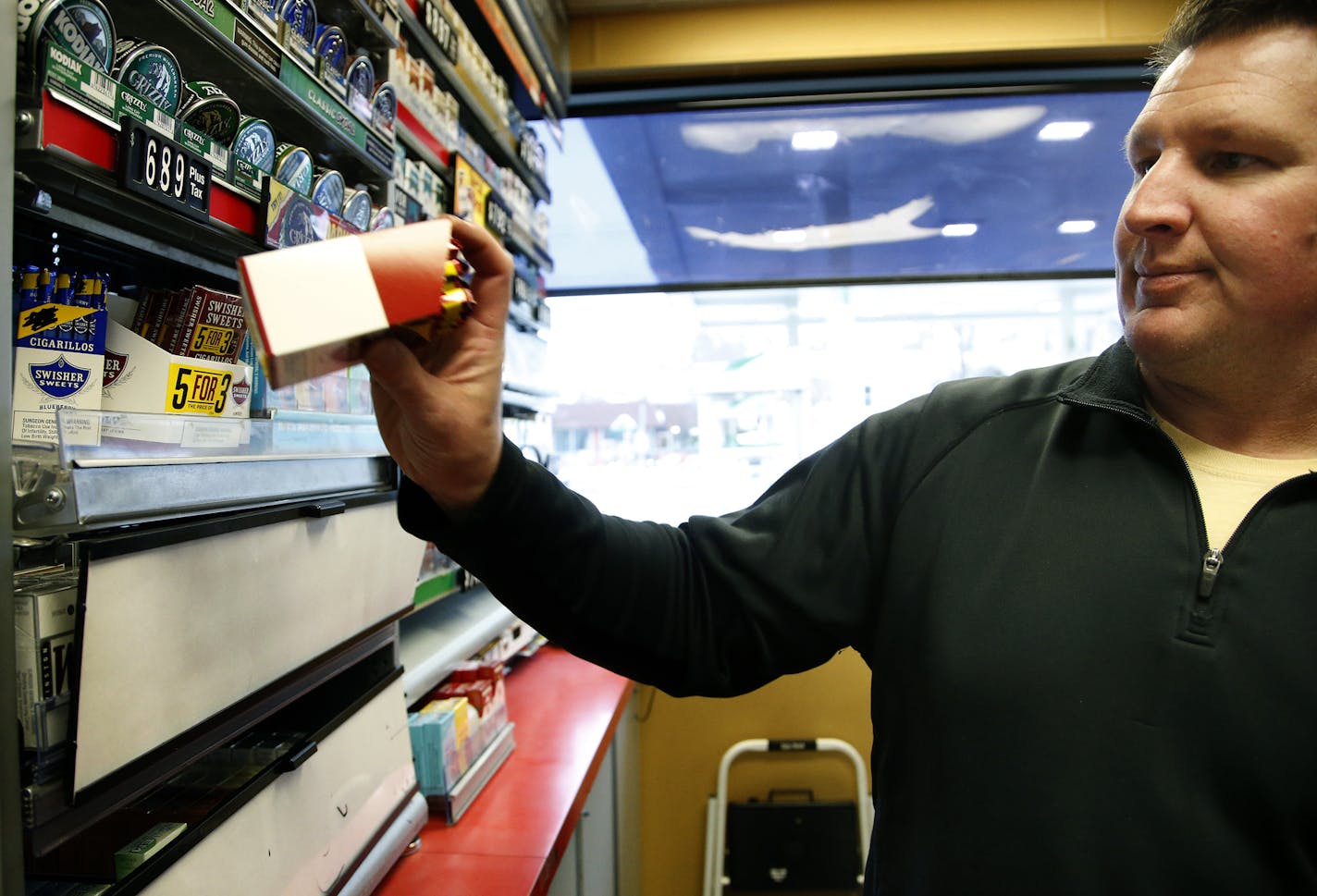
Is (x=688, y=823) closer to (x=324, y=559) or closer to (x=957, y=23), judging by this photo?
(x=324, y=559)

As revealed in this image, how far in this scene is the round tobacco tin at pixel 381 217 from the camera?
4.35ft

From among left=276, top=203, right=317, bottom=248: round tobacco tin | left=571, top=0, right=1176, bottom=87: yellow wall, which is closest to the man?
left=276, top=203, right=317, bottom=248: round tobacco tin

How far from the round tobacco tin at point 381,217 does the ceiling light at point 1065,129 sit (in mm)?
2785

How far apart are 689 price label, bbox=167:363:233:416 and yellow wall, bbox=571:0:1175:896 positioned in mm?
2498

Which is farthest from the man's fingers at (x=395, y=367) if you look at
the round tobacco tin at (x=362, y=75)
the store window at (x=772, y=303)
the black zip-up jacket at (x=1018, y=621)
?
the store window at (x=772, y=303)

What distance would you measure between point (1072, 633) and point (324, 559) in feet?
2.94

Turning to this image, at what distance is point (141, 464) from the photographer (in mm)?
752

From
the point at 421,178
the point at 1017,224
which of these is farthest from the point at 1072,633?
Result: the point at 1017,224

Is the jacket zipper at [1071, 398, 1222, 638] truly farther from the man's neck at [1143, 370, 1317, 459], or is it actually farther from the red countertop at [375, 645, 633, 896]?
the red countertop at [375, 645, 633, 896]

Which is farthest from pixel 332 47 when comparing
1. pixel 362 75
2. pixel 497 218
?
pixel 497 218

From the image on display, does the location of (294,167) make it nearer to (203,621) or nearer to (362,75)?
(362,75)

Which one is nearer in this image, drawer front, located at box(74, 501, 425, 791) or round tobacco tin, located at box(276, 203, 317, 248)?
drawer front, located at box(74, 501, 425, 791)

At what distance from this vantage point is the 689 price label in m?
0.88

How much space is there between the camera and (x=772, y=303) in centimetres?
349
